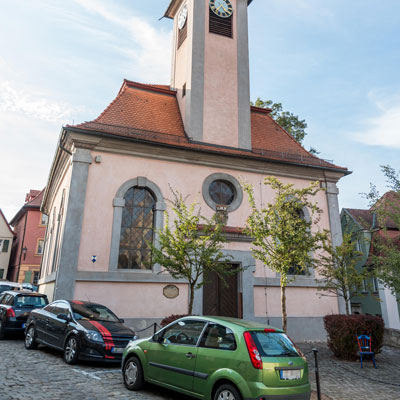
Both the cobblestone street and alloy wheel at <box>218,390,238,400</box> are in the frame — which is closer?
alloy wheel at <box>218,390,238,400</box>

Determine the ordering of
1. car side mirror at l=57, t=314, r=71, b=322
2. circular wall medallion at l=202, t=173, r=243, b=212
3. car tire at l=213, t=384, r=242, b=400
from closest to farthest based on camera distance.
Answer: car tire at l=213, t=384, r=242, b=400 < car side mirror at l=57, t=314, r=71, b=322 < circular wall medallion at l=202, t=173, r=243, b=212

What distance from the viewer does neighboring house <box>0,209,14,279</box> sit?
121 feet

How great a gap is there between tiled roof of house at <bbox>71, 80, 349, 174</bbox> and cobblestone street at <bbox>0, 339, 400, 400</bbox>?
8.64 metres

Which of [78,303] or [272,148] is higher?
[272,148]

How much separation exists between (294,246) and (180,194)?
19.1 ft

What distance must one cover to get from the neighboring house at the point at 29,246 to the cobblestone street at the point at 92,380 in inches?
924

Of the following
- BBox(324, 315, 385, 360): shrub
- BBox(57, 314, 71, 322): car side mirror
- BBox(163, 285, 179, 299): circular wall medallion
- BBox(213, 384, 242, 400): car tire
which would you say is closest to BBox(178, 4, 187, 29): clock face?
BBox(163, 285, 179, 299): circular wall medallion

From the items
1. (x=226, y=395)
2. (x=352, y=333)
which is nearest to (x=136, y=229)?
(x=352, y=333)

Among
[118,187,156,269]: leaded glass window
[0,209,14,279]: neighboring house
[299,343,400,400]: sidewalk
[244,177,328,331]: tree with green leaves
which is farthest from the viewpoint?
[0,209,14,279]: neighboring house

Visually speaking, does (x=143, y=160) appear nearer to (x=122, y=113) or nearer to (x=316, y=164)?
(x=122, y=113)

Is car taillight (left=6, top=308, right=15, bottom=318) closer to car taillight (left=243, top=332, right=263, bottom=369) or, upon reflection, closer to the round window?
the round window

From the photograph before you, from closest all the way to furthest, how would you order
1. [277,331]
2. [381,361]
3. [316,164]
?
[277,331], [381,361], [316,164]

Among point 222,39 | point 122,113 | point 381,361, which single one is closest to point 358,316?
point 381,361

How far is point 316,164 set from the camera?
1773cm
